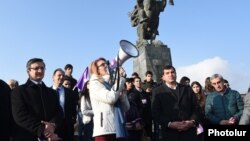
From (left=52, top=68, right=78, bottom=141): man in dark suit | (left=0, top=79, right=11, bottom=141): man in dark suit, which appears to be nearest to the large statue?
(left=52, top=68, right=78, bottom=141): man in dark suit

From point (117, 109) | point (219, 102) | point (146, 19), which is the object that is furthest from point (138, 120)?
point (146, 19)

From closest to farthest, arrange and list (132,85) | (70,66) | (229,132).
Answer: (229,132), (132,85), (70,66)

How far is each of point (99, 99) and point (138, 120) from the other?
7.43ft

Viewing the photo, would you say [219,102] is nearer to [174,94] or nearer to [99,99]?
[174,94]

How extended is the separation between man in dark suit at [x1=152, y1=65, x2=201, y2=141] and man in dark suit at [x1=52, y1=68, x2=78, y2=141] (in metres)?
1.52

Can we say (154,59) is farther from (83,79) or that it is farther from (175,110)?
(175,110)

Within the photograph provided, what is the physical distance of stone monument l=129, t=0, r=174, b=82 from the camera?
1482 centimetres

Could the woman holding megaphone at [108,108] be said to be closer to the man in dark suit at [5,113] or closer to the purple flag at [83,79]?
the man in dark suit at [5,113]

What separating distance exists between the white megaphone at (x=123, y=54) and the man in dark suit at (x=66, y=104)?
1.59 metres

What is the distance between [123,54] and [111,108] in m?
0.79

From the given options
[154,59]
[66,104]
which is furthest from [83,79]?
[154,59]

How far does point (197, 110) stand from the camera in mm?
6352

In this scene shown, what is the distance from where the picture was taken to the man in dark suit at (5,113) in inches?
195

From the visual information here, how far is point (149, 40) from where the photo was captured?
15523 mm
